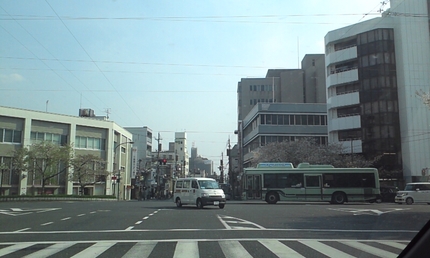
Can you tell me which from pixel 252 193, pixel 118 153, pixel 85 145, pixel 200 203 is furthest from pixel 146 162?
pixel 200 203

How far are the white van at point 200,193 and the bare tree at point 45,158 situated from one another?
27.6 meters

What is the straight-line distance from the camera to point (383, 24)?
48.1 meters

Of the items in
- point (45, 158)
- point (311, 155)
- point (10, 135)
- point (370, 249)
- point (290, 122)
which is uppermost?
point (290, 122)

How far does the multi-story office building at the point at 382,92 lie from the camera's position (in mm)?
43156

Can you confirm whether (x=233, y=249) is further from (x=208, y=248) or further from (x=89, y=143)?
(x=89, y=143)

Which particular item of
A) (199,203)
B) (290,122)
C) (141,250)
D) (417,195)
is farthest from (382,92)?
(141,250)

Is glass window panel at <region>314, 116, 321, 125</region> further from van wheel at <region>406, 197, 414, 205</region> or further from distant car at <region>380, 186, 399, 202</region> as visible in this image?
van wheel at <region>406, 197, 414, 205</region>

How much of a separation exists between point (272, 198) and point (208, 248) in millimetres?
24835

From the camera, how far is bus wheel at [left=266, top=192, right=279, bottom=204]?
1319 inches

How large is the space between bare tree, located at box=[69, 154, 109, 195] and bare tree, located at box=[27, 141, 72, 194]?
1492 mm

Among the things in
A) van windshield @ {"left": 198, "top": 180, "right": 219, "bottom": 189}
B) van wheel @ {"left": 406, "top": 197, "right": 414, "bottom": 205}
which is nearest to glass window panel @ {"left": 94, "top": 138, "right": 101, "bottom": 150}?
van windshield @ {"left": 198, "top": 180, "right": 219, "bottom": 189}

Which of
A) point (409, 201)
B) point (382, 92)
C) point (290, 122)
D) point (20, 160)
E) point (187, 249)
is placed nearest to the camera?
point (187, 249)

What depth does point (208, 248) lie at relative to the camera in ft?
30.7

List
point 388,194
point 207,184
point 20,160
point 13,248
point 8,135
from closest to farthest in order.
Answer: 1. point 13,248
2. point 207,184
3. point 388,194
4. point 20,160
5. point 8,135
